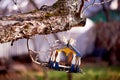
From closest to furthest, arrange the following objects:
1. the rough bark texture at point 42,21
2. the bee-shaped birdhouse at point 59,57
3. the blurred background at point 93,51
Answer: the rough bark texture at point 42,21
the bee-shaped birdhouse at point 59,57
the blurred background at point 93,51

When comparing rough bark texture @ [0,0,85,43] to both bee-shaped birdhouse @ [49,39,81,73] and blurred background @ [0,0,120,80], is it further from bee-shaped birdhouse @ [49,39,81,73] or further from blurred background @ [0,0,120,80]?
blurred background @ [0,0,120,80]

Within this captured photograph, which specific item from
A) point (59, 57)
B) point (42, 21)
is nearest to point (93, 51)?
point (59, 57)

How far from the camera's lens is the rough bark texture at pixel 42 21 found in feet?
5.02

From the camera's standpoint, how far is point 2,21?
1.54 m

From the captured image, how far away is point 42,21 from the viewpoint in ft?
5.12

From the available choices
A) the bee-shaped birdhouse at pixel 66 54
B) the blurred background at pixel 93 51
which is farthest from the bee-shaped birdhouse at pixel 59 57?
the blurred background at pixel 93 51

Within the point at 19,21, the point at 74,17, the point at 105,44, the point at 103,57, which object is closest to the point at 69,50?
the point at 74,17

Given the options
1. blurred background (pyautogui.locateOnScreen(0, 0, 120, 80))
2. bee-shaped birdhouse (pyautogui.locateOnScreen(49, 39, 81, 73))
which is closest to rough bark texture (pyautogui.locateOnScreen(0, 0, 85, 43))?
bee-shaped birdhouse (pyautogui.locateOnScreen(49, 39, 81, 73))

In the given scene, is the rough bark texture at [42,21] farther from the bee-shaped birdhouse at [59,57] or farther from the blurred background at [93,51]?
the blurred background at [93,51]

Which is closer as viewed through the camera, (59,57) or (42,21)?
(42,21)

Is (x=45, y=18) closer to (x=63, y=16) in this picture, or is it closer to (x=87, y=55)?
(x=63, y=16)

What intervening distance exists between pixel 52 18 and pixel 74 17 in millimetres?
90

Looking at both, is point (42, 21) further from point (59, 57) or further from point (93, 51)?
point (93, 51)

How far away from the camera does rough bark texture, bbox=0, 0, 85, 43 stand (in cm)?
153
